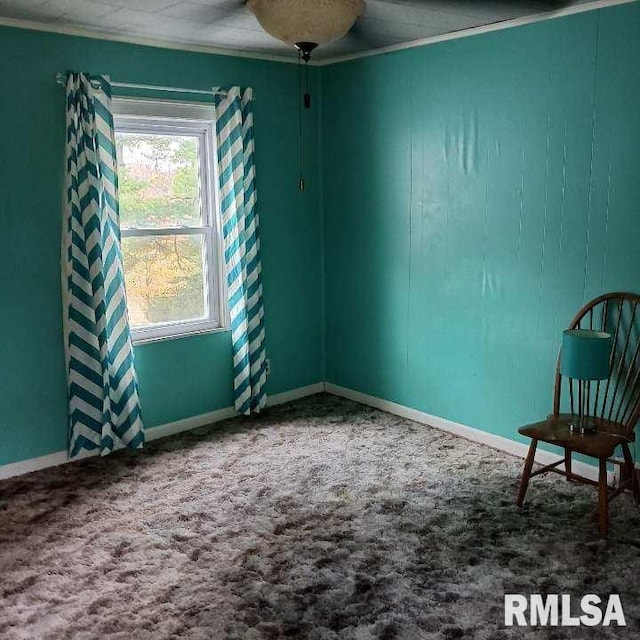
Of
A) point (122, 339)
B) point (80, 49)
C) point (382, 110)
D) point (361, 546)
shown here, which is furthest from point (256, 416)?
point (80, 49)

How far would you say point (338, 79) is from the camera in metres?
4.55

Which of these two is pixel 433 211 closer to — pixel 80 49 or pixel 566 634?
pixel 80 49

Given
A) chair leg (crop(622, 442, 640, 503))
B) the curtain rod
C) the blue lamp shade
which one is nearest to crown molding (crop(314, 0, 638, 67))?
the curtain rod

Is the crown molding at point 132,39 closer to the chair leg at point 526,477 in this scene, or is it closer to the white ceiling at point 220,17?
the white ceiling at point 220,17

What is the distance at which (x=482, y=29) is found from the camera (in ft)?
12.0

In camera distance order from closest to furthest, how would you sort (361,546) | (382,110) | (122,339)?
(361,546), (122,339), (382,110)

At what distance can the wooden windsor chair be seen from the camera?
10.1ft

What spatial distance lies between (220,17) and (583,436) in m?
2.65

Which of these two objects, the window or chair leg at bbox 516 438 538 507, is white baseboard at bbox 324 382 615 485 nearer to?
chair leg at bbox 516 438 538 507

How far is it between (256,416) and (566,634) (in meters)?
2.57

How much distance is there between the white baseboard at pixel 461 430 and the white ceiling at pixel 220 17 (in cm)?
227

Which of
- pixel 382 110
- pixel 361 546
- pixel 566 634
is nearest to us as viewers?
pixel 566 634

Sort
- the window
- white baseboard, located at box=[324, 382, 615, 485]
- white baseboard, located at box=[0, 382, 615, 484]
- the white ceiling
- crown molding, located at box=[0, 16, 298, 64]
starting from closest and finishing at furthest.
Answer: the white ceiling → crown molding, located at box=[0, 16, 298, 64] → white baseboard, located at box=[324, 382, 615, 485] → white baseboard, located at box=[0, 382, 615, 484] → the window

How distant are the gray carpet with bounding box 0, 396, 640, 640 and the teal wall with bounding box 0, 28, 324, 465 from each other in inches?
14.6
